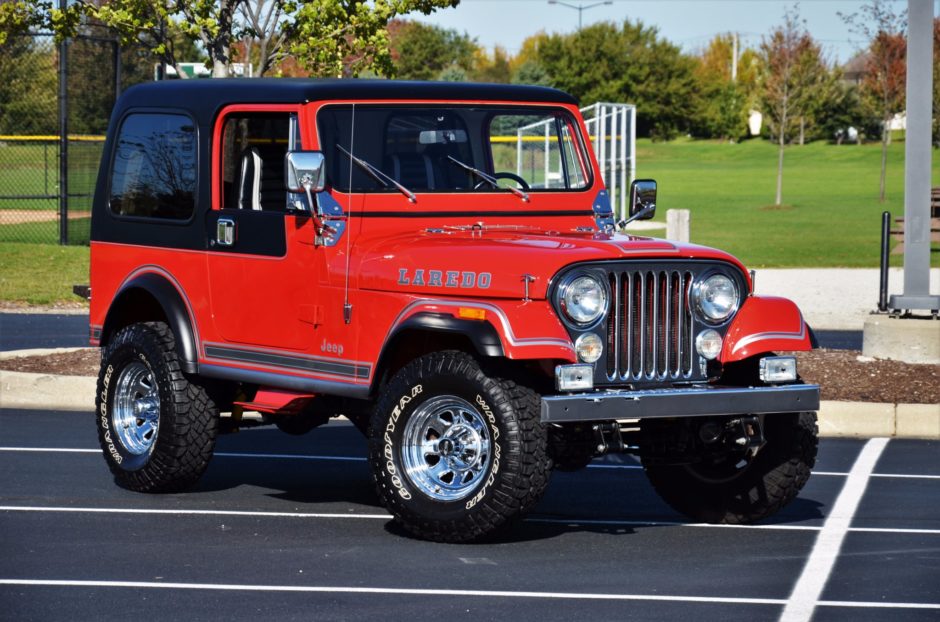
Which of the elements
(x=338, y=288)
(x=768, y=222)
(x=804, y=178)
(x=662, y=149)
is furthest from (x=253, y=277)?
(x=662, y=149)

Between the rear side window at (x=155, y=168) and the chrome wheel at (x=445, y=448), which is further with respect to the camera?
the rear side window at (x=155, y=168)

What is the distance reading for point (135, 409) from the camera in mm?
9414

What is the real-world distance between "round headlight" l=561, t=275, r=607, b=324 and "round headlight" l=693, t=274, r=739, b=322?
1.79 feet

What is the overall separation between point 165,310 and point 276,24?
272 inches

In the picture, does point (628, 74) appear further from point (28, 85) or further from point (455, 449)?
point (455, 449)

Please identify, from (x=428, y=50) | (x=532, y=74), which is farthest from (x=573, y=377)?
(x=428, y=50)

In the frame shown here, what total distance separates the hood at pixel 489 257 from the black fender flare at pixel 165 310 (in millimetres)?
1380

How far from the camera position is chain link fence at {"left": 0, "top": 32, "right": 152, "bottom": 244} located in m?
24.4

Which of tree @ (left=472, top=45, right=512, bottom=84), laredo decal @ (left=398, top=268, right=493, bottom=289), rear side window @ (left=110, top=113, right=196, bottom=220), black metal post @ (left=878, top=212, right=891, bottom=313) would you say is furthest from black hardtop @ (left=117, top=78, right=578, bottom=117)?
tree @ (left=472, top=45, right=512, bottom=84)

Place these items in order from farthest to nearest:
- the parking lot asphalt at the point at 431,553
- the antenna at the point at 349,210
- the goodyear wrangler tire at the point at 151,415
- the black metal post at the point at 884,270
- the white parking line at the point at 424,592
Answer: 1. the black metal post at the point at 884,270
2. the goodyear wrangler tire at the point at 151,415
3. the antenna at the point at 349,210
4. the white parking line at the point at 424,592
5. the parking lot asphalt at the point at 431,553

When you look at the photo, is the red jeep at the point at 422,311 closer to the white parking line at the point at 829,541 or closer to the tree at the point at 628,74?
the white parking line at the point at 829,541

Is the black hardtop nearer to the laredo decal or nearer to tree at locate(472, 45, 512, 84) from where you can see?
the laredo decal

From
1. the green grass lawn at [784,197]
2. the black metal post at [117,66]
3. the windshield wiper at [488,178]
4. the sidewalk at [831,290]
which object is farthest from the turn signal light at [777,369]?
the green grass lawn at [784,197]

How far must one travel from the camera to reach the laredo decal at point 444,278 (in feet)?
24.6
